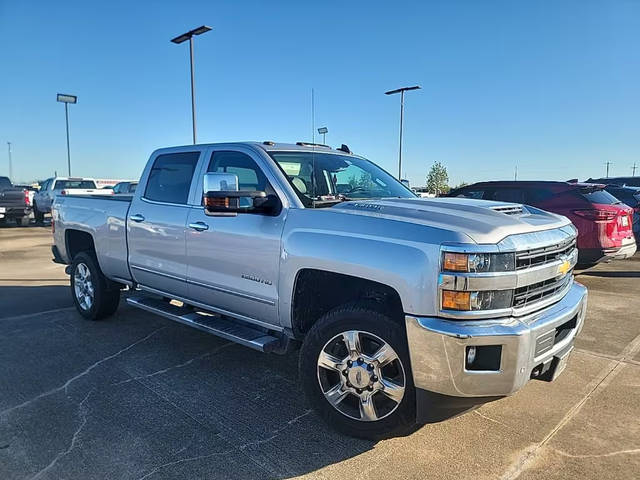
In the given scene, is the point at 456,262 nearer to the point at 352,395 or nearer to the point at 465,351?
the point at 465,351

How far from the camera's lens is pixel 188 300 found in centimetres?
443

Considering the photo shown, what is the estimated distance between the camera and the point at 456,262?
2.61 meters

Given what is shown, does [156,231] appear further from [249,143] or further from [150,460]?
[150,460]

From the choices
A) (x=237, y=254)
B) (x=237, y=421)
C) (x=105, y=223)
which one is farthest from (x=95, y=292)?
(x=237, y=421)

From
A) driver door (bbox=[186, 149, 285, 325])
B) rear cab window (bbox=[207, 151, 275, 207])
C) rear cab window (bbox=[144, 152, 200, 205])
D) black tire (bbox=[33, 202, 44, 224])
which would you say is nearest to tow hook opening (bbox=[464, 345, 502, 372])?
driver door (bbox=[186, 149, 285, 325])

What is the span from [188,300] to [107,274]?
1.57m

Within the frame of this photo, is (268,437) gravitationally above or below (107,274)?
below

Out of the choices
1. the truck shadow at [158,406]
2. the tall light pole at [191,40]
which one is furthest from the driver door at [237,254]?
the tall light pole at [191,40]

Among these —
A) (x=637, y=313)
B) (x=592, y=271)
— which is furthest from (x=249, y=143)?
(x=592, y=271)

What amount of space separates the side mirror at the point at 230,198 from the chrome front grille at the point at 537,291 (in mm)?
1741

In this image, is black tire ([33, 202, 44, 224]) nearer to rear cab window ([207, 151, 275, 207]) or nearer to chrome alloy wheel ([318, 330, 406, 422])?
rear cab window ([207, 151, 275, 207])

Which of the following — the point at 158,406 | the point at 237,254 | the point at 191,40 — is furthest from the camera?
the point at 191,40

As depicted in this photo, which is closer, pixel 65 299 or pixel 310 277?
pixel 310 277

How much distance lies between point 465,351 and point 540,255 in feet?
2.70
